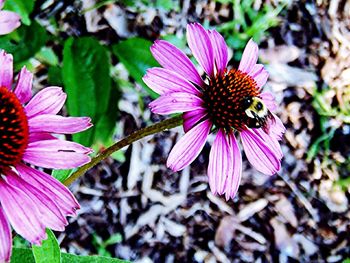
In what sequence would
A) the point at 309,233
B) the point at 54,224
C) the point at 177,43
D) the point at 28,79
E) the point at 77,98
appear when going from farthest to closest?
the point at 309,233 → the point at 177,43 → the point at 77,98 → the point at 28,79 → the point at 54,224

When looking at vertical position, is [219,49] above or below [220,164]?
above

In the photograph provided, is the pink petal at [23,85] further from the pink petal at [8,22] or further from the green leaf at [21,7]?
the green leaf at [21,7]

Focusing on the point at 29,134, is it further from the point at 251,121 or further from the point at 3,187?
the point at 251,121

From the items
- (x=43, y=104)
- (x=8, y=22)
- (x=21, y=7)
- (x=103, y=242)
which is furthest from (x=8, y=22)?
(x=103, y=242)

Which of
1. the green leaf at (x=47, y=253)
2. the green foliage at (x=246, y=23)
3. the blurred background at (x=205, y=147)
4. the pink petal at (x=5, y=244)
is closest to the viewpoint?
the pink petal at (x=5, y=244)

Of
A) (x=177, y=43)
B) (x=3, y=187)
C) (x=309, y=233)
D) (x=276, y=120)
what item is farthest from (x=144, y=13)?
(x=3, y=187)

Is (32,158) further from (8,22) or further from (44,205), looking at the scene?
(8,22)

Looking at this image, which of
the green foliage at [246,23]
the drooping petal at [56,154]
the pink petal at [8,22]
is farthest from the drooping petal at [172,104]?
the green foliage at [246,23]
